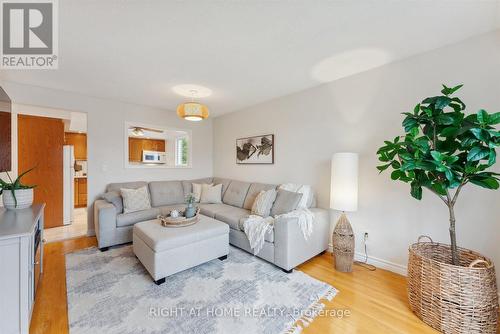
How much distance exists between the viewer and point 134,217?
3.09 m

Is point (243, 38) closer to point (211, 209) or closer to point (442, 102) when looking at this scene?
point (442, 102)

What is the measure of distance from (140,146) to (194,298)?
13.0 feet

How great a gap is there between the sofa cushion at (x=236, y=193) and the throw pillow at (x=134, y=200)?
1.35 m

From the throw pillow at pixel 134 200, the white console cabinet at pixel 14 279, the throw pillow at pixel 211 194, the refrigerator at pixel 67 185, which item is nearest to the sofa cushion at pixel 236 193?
the throw pillow at pixel 211 194

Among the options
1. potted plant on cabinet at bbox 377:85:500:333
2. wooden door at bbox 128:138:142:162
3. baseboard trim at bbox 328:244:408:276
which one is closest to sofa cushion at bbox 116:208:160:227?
wooden door at bbox 128:138:142:162

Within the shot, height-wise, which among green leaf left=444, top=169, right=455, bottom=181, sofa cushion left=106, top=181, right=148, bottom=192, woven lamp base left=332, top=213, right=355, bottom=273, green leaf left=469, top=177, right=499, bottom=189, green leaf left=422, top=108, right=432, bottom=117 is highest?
green leaf left=422, top=108, right=432, bottom=117

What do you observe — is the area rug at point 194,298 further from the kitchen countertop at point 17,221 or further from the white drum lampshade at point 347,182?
the white drum lampshade at point 347,182

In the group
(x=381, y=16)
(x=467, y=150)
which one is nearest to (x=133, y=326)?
(x=467, y=150)

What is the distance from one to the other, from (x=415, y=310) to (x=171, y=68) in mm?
3364

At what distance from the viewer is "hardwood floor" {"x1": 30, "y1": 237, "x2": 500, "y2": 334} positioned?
5.11ft

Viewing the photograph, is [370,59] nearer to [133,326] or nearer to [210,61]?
[210,61]

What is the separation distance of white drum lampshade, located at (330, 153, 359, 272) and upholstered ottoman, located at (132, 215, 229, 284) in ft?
4.41

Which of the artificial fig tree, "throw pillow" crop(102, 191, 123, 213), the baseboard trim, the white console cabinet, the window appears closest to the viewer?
the white console cabinet

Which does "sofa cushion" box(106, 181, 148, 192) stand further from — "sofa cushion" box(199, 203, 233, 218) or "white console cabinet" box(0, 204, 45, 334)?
"white console cabinet" box(0, 204, 45, 334)
